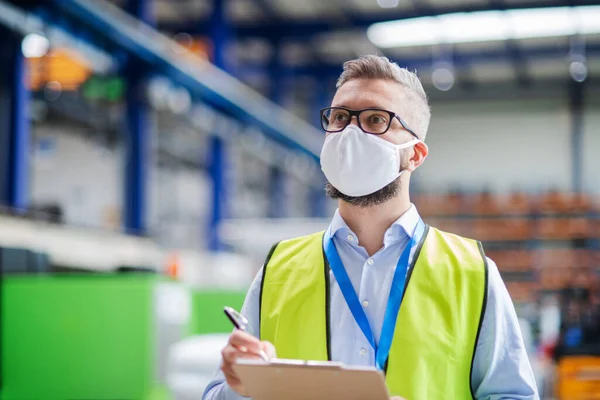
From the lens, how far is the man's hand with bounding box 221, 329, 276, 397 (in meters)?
1.89

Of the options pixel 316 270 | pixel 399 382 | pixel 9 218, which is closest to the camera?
pixel 399 382

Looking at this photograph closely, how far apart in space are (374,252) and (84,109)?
17.9 m

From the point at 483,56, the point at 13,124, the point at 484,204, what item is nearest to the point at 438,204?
the point at 484,204

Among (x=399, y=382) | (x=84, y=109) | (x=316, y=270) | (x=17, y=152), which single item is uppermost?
(x=84, y=109)

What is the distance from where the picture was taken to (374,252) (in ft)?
7.30

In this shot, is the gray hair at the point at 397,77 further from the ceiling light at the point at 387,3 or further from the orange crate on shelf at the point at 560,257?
the orange crate on shelf at the point at 560,257

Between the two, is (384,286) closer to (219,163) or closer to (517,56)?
(219,163)

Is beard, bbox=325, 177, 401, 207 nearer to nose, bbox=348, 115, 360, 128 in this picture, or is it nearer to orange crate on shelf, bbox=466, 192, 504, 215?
nose, bbox=348, 115, 360, 128

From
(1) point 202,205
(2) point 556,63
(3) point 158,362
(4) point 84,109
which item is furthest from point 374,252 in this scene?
(1) point 202,205

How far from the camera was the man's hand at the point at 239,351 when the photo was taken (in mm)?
1892

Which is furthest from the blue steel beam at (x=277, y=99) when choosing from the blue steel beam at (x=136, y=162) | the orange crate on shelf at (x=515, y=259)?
the blue steel beam at (x=136, y=162)

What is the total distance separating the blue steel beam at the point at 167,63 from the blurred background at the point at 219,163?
0.05m

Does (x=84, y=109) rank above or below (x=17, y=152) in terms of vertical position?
above

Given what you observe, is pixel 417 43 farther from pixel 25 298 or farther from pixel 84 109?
pixel 25 298
